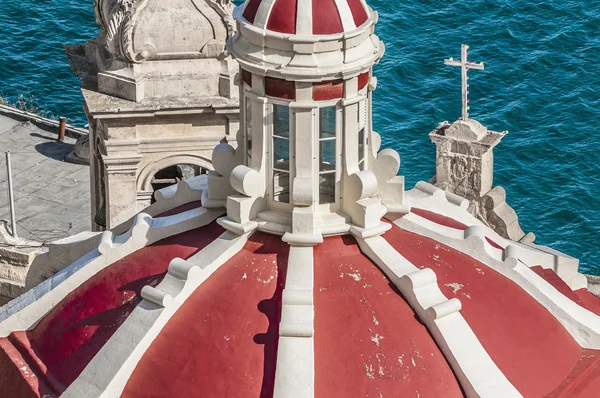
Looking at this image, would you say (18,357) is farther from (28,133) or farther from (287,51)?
(28,133)

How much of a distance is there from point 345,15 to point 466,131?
15883 millimetres

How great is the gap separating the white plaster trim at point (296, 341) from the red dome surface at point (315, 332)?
0.70ft

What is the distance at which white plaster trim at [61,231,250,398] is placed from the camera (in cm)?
2839

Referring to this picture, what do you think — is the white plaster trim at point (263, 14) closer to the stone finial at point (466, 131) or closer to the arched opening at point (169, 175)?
the arched opening at point (169, 175)

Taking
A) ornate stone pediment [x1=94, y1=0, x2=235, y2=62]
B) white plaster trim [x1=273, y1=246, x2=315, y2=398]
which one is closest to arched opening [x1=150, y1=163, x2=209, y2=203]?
ornate stone pediment [x1=94, y1=0, x2=235, y2=62]

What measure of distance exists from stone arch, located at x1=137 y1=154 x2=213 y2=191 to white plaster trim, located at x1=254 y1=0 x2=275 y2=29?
11911mm

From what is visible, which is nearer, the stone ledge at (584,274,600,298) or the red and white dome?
the red and white dome

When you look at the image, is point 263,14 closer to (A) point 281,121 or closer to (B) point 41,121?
(A) point 281,121

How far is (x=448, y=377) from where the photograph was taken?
92.5ft

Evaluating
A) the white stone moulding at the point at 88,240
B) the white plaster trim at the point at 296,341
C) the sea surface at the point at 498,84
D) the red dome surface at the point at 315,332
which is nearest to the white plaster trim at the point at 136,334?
the red dome surface at the point at 315,332

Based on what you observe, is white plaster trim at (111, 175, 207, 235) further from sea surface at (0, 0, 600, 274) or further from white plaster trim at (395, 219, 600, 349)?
sea surface at (0, 0, 600, 274)

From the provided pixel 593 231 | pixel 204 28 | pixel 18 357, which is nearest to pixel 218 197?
pixel 18 357

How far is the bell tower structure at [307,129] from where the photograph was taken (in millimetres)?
27828

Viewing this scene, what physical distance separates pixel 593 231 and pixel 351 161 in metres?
45.0
